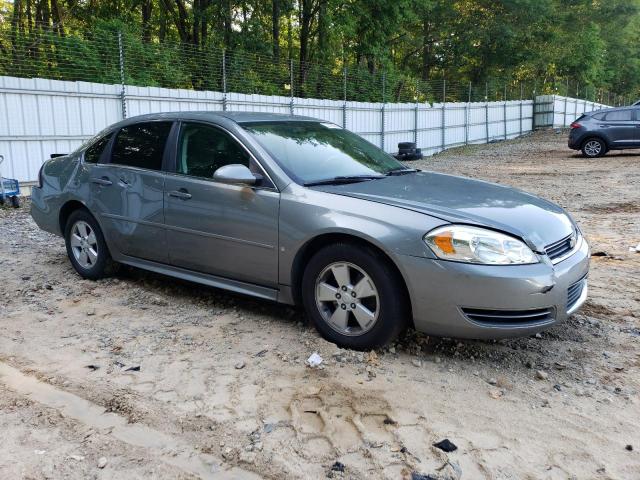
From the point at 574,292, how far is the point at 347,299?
1.41 metres

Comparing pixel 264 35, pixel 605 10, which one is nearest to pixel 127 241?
pixel 264 35

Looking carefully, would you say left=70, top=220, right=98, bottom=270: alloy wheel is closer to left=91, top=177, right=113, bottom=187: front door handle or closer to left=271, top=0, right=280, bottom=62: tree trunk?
left=91, top=177, right=113, bottom=187: front door handle

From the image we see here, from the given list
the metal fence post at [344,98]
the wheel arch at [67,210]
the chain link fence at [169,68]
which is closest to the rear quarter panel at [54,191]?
the wheel arch at [67,210]

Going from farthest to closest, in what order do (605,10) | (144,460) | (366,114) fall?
(605,10)
(366,114)
(144,460)

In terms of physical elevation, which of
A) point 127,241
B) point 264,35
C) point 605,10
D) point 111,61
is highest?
point 605,10

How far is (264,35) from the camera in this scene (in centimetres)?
2314

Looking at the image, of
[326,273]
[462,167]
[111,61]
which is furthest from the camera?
[462,167]

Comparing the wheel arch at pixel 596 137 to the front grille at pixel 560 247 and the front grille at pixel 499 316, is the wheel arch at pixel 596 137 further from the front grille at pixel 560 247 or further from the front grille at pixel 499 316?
the front grille at pixel 499 316

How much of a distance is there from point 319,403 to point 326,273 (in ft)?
3.01

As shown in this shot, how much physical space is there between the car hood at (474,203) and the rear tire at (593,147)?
17.2 metres

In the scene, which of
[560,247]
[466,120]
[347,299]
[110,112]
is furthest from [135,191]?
[466,120]

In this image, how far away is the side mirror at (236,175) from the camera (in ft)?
13.6

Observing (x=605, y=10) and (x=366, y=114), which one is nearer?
(x=366, y=114)

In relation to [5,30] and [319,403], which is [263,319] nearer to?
[319,403]
